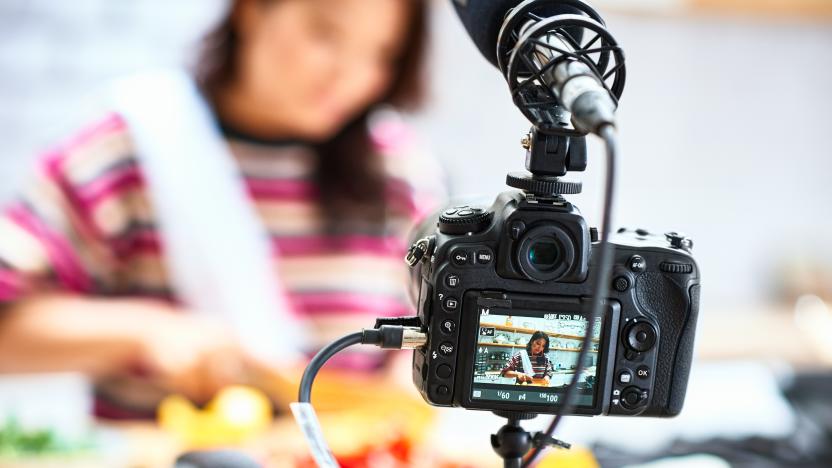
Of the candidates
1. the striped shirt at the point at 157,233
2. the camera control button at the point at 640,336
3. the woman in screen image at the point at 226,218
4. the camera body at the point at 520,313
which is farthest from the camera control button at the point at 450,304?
the striped shirt at the point at 157,233

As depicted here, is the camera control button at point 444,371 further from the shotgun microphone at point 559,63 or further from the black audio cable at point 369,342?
the shotgun microphone at point 559,63

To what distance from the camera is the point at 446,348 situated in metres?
0.50

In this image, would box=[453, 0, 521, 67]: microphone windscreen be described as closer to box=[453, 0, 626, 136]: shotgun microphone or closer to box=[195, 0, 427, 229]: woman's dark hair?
box=[453, 0, 626, 136]: shotgun microphone

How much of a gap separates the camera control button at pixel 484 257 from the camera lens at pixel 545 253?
0.02m

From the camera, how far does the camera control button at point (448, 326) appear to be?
498 mm

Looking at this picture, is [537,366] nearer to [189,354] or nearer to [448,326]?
[448,326]

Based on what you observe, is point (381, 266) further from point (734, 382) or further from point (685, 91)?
point (685, 91)

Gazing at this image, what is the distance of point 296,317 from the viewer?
1.45 meters

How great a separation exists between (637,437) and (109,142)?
2.86 feet

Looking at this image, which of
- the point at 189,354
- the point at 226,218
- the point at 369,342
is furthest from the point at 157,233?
the point at 369,342

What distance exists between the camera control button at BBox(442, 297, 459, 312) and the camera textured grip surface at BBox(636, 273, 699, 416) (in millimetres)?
116

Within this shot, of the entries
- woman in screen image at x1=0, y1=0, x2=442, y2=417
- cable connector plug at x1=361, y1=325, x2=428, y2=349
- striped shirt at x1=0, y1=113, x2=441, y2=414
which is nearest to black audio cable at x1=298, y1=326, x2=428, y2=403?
cable connector plug at x1=361, y1=325, x2=428, y2=349

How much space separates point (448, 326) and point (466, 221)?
0.06 metres

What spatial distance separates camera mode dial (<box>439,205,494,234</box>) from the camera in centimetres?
51
